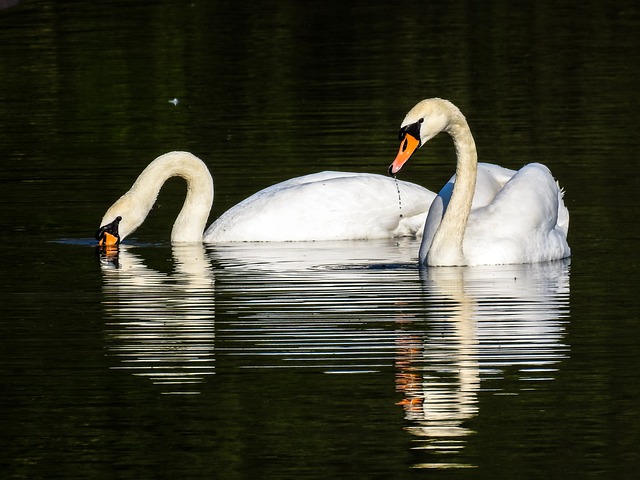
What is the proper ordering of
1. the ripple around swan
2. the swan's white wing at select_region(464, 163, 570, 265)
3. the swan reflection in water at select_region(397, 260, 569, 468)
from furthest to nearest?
the swan's white wing at select_region(464, 163, 570, 265) < the ripple around swan < the swan reflection in water at select_region(397, 260, 569, 468)

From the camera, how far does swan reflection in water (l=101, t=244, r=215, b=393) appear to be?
1075 cm

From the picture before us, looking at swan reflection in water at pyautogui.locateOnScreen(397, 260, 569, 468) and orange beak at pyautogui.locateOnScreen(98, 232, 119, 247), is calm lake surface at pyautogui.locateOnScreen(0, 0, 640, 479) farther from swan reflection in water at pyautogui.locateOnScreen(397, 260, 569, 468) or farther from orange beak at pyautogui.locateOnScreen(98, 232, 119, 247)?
orange beak at pyautogui.locateOnScreen(98, 232, 119, 247)

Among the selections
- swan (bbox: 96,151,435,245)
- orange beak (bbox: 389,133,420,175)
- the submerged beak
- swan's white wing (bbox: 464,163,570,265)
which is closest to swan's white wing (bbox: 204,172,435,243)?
swan (bbox: 96,151,435,245)

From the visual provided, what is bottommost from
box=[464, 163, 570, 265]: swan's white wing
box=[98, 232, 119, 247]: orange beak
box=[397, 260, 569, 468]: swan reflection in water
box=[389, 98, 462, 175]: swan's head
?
box=[397, 260, 569, 468]: swan reflection in water

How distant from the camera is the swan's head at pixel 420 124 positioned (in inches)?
527

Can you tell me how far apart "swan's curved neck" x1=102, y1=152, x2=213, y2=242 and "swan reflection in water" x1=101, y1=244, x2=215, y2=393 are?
1.31 feet

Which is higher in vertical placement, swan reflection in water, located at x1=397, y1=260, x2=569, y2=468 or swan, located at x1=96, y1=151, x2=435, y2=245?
swan, located at x1=96, y1=151, x2=435, y2=245

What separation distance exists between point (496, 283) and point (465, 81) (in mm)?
13894

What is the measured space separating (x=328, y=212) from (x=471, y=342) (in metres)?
4.97

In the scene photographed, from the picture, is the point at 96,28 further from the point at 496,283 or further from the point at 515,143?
the point at 496,283

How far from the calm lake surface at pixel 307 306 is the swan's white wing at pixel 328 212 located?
234mm

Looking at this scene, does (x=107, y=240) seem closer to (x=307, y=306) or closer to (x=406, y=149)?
(x=406, y=149)

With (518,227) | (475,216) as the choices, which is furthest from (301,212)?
(518,227)

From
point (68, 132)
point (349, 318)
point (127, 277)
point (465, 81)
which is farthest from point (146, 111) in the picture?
point (349, 318)
